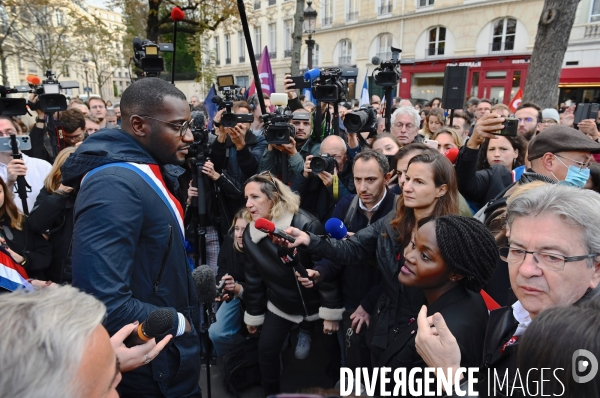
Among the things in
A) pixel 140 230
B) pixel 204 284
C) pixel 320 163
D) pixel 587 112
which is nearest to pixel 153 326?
pixel 140 230

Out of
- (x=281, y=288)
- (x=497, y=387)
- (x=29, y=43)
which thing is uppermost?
(x=29, y=43)

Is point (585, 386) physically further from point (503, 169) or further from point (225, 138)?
point (225, 138)

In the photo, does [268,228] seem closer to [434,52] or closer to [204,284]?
[204,284]

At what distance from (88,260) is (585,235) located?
179 cm

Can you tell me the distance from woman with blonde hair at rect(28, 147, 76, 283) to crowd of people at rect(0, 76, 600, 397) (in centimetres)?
1

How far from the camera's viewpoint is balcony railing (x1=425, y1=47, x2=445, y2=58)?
2217cm

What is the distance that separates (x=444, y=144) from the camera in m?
4.17

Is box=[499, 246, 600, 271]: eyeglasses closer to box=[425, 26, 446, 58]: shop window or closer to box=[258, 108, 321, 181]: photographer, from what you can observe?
box=[258, 108, 321, 181]: photographer

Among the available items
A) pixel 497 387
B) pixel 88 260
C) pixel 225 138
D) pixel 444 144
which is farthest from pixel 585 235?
pixel 225 138

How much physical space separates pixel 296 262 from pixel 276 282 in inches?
24.9

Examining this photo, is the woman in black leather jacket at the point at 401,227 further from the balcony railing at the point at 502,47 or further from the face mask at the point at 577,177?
the balcony railing at the point at 502,47

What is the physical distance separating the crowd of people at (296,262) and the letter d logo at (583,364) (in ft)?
0.04

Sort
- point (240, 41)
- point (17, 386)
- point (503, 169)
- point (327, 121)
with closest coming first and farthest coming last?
point (17, 386)
point (503, 169)
point (327, 121)
point (240, 41)

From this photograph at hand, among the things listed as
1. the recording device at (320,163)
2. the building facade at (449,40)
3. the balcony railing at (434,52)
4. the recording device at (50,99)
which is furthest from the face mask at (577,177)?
the balcony railing at (434,52)
